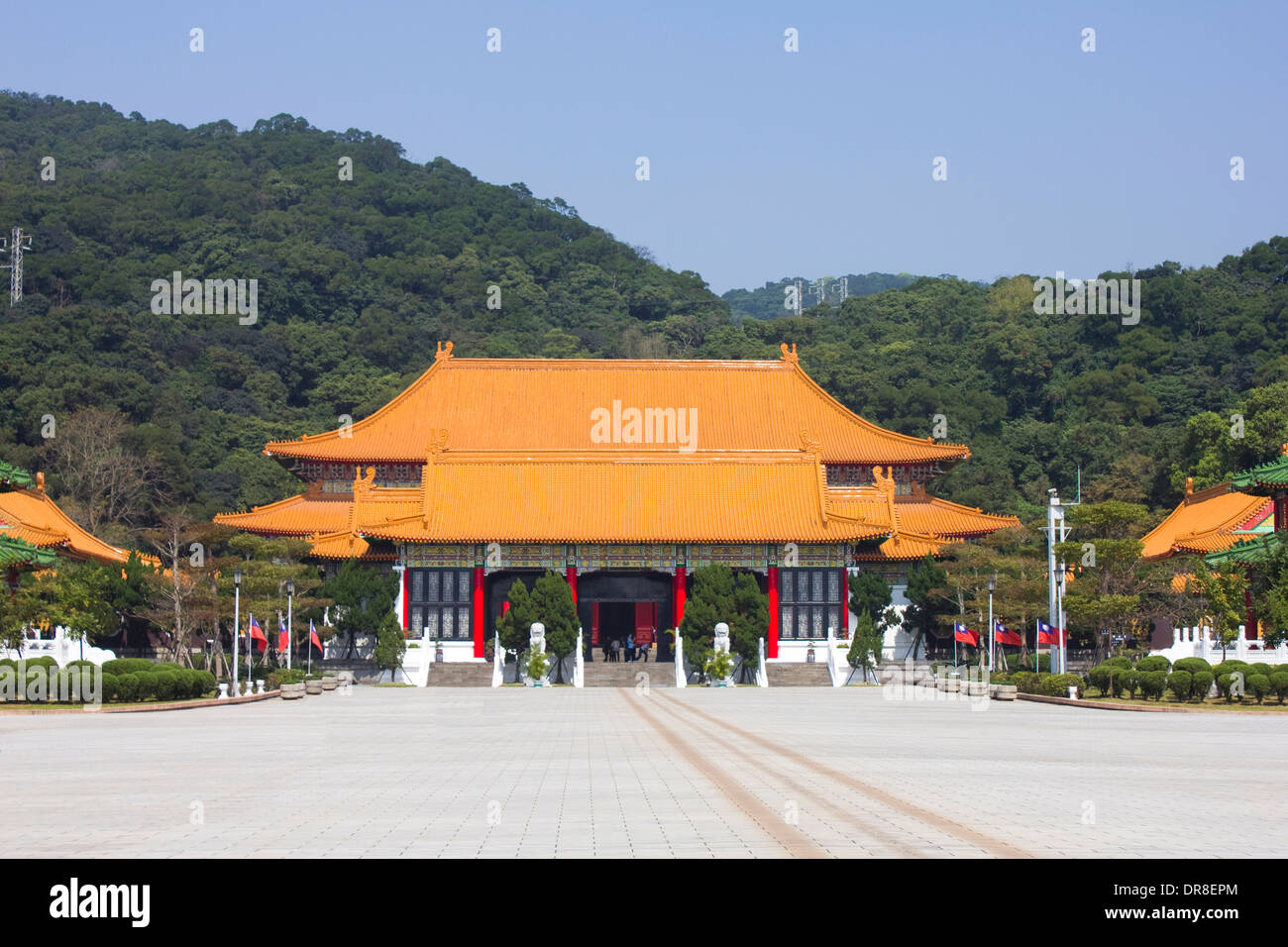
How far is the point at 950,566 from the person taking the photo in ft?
168

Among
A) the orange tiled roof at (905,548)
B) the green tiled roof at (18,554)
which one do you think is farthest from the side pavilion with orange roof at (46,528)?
the orange tiled roof at (905,548)

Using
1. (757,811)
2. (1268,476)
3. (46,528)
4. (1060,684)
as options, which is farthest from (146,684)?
(1268,476)

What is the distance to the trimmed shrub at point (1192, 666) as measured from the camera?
30864 mm

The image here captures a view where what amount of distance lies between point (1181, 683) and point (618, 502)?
26.7 metres

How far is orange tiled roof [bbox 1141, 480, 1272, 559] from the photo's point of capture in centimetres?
4934

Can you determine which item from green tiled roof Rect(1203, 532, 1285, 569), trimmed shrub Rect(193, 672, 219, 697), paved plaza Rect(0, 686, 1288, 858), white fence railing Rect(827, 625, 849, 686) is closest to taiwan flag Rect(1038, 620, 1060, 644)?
green tiled roof Rect(1203, 532, 1285, 569)

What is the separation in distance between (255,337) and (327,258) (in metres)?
13.1

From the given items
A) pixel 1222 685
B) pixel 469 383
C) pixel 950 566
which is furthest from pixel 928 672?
pixel 469 383

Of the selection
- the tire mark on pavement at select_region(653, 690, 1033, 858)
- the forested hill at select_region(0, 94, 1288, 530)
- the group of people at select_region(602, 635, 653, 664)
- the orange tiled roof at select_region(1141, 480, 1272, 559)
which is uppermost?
the forested hill at select_region(0, 94, 1288, 530)

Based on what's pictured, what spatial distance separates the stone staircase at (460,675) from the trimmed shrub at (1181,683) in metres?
24.2

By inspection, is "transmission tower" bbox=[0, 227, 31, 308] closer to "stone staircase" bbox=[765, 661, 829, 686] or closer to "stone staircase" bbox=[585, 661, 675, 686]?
"stone staircase" bbox=[585, 661, 675, 686]

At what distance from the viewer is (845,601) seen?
53406 mm

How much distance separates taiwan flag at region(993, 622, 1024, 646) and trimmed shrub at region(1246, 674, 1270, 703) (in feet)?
48.2

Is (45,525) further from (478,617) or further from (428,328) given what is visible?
(428,328)
